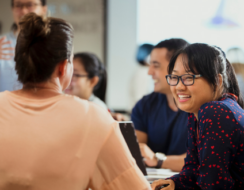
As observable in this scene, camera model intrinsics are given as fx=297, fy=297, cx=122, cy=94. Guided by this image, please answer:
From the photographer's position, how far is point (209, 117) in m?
1.03

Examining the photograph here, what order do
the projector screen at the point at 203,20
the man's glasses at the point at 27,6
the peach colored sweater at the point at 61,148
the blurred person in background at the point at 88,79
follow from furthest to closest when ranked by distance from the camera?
the projector screen at the point at 203,20 → the blurred person in background at the point at 88,79 → the man's glasses at the point at 27,6 → the peach colored sweater at the point at 61,148

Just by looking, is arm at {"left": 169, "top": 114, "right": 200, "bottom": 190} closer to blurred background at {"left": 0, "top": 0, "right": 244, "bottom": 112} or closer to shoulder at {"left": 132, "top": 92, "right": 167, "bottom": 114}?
shoulder at {"left": 132, "top": 92, "right": 167, "bottom": 114}

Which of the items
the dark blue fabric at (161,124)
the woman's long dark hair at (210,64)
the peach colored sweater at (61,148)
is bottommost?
the dark blue fabric at (161,124)

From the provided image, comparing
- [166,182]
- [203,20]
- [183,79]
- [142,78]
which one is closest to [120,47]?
[142,78]

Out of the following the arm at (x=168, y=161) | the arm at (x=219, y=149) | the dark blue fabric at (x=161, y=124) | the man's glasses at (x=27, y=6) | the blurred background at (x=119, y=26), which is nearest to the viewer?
the arm at (x=219, y=149)

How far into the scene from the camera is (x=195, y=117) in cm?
125

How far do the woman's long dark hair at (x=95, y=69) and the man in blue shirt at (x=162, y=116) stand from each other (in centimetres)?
45

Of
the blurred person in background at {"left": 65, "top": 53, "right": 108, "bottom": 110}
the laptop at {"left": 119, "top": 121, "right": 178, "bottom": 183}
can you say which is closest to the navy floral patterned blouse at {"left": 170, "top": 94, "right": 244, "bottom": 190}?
the laptop at {"left": 119, "top": 121, "right": 178, "bottom": 183}

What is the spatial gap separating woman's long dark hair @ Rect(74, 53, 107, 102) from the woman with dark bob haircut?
1.05 meters

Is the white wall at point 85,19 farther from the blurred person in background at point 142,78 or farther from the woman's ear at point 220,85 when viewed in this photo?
the woman's ear at point 220,85

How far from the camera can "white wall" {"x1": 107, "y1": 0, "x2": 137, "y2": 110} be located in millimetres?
4270

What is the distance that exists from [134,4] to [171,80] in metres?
3.25

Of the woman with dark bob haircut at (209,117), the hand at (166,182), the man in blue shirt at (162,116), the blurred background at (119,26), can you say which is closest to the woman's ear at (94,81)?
the man in blue shirt at (162,116)

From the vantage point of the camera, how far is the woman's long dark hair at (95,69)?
88.1 inches
